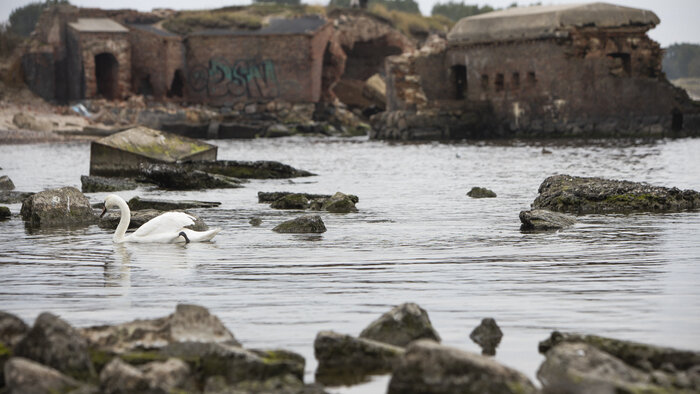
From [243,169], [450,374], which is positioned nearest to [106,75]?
[243,169]

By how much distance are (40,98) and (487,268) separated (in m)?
48.5

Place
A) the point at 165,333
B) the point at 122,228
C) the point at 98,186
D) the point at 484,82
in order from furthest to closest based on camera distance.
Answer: the point at 484,82 → the point at 98,186 → the point at 122,228 → the point at 165,333

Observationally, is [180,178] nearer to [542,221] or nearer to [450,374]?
[542,221]

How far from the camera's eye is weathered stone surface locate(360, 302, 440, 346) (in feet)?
18.5

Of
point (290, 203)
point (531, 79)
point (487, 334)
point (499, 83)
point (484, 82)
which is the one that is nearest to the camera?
point (487, 334)

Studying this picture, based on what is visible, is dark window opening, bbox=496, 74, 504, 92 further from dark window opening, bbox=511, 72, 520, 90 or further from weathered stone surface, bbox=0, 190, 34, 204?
weathered stone surface, bbox=0, 190, 34, 204

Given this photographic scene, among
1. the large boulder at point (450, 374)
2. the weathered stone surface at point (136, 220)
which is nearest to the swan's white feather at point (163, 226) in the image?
the weathered stone surface at point (136, 220)

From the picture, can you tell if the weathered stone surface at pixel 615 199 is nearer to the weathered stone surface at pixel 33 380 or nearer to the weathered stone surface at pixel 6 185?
the weathered stone surface at pixel 6 185

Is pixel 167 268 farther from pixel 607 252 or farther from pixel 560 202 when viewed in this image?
pixel 560 202

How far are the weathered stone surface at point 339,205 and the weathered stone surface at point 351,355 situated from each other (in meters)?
8.62

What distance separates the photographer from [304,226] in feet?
37.5

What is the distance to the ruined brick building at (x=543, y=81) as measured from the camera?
39.3 m

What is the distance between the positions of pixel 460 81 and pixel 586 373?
4259cm

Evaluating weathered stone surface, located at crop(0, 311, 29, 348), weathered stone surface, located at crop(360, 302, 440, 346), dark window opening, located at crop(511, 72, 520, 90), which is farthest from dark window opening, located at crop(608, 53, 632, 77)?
weathered stone surface, located at crop(0, 311, 29, 348)
